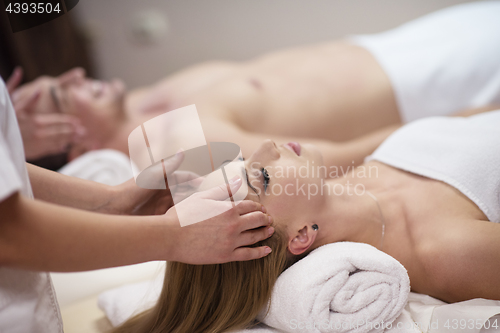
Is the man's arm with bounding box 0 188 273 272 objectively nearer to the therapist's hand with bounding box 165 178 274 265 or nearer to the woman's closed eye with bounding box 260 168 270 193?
the therapist's hand with bounding box 165 178 274 265

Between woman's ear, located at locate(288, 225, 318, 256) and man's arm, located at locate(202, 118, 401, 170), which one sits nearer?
woman's ear, located at locate(288, 225, 318, 256)

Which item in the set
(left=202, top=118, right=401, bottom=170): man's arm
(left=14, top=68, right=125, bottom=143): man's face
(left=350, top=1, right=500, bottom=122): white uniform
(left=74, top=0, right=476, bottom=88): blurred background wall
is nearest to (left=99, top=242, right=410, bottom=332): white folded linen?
(left=202, top=118, right=401, bottom=170): man's arm

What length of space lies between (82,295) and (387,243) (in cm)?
A: 101

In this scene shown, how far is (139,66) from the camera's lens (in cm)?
263

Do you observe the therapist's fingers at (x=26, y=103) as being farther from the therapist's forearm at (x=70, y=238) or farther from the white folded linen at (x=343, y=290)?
the white folded linen at (x=343, y=290)

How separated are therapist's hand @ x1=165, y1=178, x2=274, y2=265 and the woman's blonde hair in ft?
0.39

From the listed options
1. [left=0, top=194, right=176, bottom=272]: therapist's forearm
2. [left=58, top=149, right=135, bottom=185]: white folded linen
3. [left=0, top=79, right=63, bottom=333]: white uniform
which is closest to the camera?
[left=0, top=194, right=176, bottom=272]: therapist's forearm

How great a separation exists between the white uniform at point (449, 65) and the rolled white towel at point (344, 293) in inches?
42.2

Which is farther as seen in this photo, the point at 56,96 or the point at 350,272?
the point at 56,96

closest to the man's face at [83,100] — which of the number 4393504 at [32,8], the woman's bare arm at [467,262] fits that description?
the number 4393504 at [32,8]

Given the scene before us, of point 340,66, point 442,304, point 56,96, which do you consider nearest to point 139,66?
point 56,96

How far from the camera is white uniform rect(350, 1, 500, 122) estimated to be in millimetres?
1683

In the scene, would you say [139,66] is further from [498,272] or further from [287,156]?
[498,272]

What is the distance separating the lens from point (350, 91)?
69.8 inches
